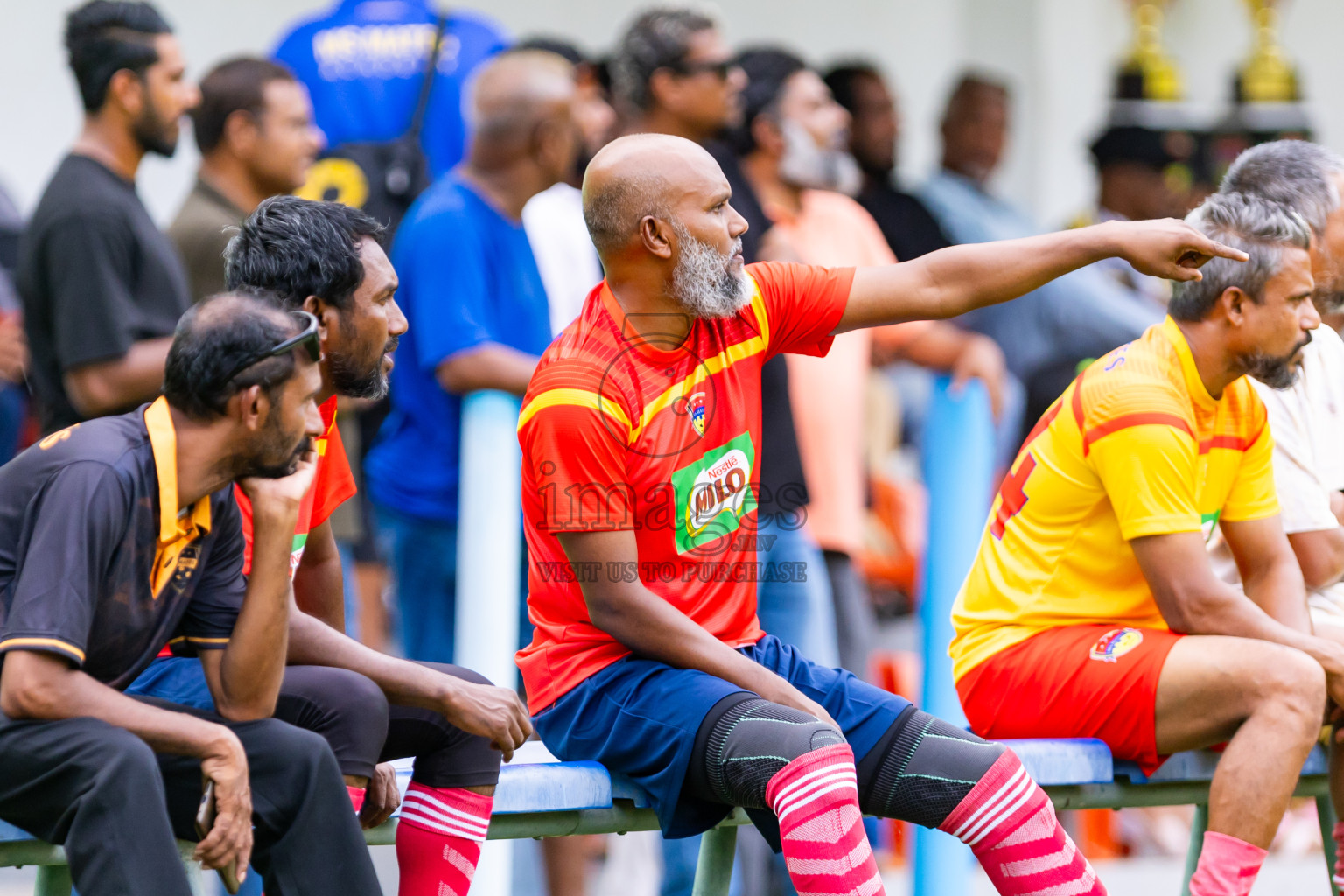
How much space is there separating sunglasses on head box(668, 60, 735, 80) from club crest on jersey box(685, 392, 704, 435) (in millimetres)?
1701

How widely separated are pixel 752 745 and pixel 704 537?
1.35ft

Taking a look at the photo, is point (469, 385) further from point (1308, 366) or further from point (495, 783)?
point (1308, 366)

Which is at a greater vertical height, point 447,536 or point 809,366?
point 809,366

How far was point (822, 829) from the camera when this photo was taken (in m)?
2.25

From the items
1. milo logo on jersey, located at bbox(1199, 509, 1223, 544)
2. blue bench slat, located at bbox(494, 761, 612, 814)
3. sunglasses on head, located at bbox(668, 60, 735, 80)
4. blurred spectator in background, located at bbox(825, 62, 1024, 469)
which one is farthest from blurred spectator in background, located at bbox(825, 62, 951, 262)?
blue bench slat, located at bbox(494, 761, 612, 814)

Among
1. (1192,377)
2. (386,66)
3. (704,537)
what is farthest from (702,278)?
(386,66)

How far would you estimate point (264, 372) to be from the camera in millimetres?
2254

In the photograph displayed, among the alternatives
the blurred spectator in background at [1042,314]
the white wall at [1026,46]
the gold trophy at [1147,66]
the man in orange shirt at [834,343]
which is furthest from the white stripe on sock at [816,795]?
the gold trophy at [1147,66]

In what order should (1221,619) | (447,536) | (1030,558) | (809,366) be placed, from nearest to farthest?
(1221,619), (1030,558), (447,536), (809,366)

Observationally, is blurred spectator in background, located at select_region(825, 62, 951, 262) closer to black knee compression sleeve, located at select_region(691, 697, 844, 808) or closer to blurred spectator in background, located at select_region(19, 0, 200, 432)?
blurred spectator in background, located at select_region(19, 0, 200, 432)

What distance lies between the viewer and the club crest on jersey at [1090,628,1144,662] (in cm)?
281

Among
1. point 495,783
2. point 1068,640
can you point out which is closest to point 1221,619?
point 1068,640

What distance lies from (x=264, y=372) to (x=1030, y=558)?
142 centimetres

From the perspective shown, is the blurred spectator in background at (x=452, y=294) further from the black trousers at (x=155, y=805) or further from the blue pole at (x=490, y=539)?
the black trousers at (x=155, y=805)
